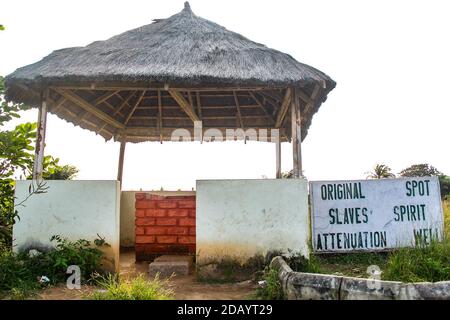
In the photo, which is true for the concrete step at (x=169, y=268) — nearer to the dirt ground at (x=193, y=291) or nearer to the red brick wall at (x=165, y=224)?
the dirt ground at (x=193, y=291)

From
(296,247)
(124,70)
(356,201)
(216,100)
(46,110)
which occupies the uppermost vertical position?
(216,100)

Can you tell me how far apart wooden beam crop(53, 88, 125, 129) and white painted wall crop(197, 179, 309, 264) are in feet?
8.13

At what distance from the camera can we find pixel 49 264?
15.4 ft

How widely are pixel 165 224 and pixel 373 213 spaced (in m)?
3.32

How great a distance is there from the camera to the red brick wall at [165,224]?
623cm

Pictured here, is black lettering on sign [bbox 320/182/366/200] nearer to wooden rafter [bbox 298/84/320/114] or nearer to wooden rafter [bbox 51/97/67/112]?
wooden rafter [bbox 298/84/320/114]

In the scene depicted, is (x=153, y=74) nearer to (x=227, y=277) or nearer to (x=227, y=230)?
(x=227, y=230)

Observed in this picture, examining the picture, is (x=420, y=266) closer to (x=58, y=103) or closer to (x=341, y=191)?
(x=341, y=191)

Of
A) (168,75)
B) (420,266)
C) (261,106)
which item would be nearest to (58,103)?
(168,75)

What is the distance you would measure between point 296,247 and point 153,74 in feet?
9.69
